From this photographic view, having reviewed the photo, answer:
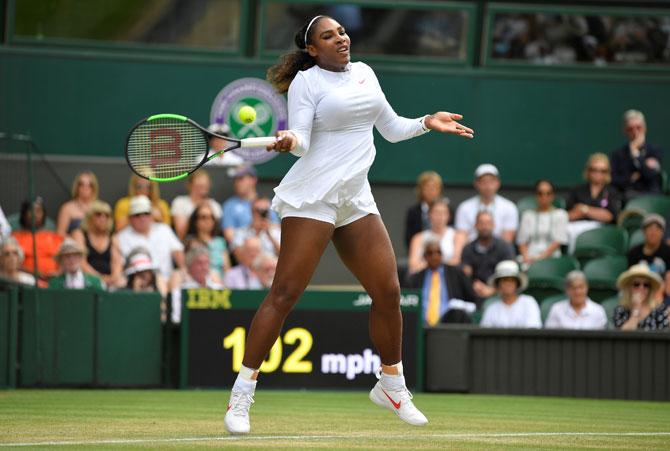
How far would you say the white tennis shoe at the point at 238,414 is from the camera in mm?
6445

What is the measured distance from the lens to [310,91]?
256 inches

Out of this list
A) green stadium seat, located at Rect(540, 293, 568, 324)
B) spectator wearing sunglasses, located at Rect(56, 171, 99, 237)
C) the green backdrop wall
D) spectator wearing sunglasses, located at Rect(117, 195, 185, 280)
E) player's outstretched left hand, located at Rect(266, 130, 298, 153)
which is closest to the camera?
player's outstretched left hand, located at Rect(266, 130, 298, 153)

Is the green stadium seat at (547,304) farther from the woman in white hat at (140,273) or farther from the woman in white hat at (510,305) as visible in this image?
the woman in white hat at (140,273)

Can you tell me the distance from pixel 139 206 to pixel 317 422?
202 inches

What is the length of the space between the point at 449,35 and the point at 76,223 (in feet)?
16.1

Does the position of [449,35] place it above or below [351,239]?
above

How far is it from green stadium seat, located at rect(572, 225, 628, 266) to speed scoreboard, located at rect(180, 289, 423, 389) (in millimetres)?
2512

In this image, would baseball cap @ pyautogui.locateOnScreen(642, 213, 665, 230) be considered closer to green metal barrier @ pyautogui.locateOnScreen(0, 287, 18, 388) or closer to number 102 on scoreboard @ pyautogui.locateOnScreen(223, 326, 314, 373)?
number 102 on scoreboard @ pyautogui.locateOnScreen(223, 326, 314, 373)

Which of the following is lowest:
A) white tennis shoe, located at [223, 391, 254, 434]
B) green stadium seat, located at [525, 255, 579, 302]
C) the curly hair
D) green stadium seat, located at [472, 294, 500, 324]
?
white tennis shoe, located at [223, 391, 254, 434]

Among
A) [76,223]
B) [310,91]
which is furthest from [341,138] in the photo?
[76,223]

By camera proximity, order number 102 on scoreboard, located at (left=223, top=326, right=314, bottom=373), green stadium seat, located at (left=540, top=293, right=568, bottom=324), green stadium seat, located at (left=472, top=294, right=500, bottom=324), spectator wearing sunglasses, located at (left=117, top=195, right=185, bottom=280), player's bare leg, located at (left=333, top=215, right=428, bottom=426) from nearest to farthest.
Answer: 1. player's bare leg, located at (left=333, top=215, right=428, bottom=426)
2. number 102 on scoreboard, located at (left=223, top=326, right=314, bottom=373)
3. green stadium seat, located at (left=472, top=294, right=500, bottom=324)
4. green stadium seat, located at (left=540, top=293, right=568, bottom=324)
5. spectator wearing sunglasses, located at (left=117, top=195, right=185, bottom=280)

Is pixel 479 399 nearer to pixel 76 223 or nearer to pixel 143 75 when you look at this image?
pixel 76 223

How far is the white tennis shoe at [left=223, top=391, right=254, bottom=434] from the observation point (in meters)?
6.45

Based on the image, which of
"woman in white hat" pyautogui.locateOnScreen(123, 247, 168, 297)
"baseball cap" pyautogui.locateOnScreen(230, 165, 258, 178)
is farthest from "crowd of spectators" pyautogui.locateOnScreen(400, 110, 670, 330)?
"woman in white hat" pyautogui.locateOnScreen(123, 247, 168, 297)
